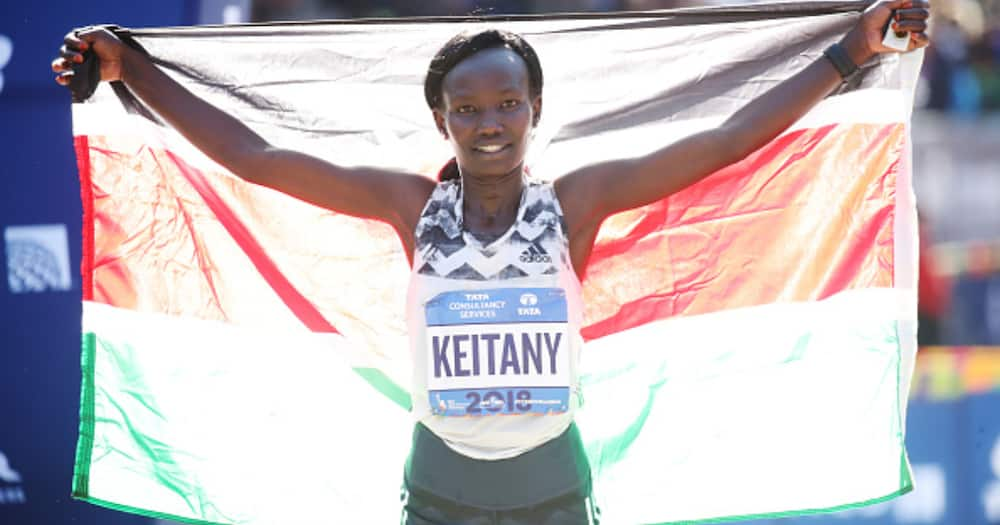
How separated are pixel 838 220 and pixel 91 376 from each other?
2.22 m

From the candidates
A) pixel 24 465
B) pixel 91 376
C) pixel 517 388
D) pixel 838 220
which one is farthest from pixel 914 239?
pixel 24 465

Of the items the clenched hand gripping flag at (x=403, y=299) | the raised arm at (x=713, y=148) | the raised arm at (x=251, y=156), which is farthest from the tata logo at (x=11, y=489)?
the raised arm at (x=713, y=148)

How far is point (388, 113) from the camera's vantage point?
411 centimetres

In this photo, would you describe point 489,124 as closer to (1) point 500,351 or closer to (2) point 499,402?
(1) point 500,351

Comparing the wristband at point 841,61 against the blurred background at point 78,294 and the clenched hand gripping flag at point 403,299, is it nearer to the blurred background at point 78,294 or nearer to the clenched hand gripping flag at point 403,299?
the clenched hand gripping flag at point 403,299

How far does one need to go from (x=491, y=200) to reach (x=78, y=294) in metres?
2.21

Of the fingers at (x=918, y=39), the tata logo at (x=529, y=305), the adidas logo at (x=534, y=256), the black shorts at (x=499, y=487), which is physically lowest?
the black shorts at (x=499, y=487)

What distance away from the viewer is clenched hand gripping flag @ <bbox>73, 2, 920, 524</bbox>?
396 centimetres

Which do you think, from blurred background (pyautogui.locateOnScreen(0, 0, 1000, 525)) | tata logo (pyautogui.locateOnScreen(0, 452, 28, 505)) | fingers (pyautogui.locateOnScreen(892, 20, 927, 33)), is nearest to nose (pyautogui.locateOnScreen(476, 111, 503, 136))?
fingers (pyautogui.locateOnScreen(892, 20, 927, 33))

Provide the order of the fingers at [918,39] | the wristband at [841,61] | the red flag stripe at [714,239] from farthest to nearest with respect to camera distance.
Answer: the red flag stripe at [714,239] < the wristband at [841,61] < the fingers at [918,39]

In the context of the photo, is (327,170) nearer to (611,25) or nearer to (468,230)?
(468,230)

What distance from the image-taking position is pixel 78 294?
493 centimetres

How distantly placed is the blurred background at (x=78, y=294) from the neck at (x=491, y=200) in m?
1.91

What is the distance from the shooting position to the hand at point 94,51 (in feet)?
12.0
